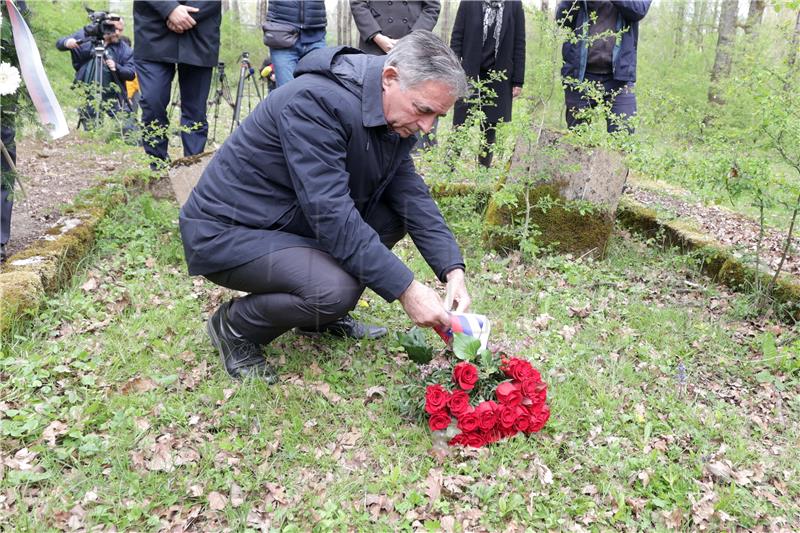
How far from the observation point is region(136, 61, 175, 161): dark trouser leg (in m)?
4.33

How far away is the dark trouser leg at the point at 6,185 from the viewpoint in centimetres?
316

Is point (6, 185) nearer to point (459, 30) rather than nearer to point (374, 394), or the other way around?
point (374, 394)

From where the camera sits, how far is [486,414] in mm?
2279

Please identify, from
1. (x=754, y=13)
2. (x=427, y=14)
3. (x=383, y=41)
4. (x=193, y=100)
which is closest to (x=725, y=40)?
(x=754, y=13)

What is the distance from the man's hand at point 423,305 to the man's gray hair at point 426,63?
0.74m

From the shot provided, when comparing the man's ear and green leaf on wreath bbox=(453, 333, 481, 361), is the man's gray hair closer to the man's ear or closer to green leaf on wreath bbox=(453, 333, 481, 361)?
the man's ear

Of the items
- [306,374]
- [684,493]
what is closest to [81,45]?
[306,374]

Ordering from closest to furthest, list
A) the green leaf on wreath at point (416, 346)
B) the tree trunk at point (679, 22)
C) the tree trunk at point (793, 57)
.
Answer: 1. the green leaf on wreath at point (416, 346)
2. the tree trunk at point (793, 57)
3. the tree trunk at point (679, 22)

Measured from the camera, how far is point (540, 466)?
7.34 feet

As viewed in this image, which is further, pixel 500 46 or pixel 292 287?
pixel 500 46

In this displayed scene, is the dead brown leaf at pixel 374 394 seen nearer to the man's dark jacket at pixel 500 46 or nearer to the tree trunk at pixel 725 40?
the man's dark jacket at pixel 500 46

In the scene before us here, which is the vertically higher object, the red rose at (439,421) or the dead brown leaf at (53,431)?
the red rose at (439,421)

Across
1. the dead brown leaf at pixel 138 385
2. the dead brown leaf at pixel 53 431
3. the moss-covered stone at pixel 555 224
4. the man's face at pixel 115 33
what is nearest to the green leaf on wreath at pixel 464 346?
the dead brown leaf at pixel 138 385

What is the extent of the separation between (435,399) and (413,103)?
3.64 feet
